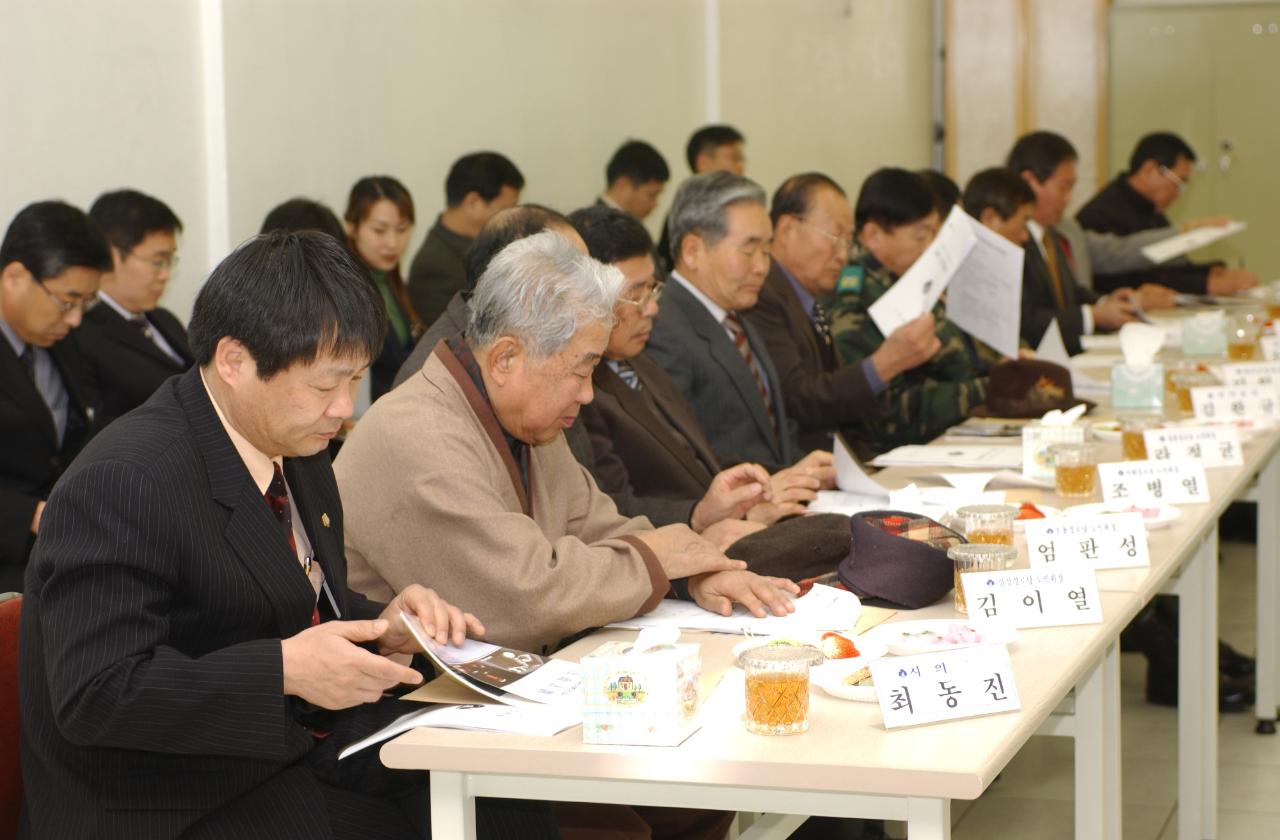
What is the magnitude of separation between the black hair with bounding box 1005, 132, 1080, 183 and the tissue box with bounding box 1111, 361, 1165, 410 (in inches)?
122

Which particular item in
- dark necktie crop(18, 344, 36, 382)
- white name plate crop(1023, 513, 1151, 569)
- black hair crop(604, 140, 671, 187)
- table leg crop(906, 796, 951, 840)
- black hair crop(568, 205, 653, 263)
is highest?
black hair crop(604, 140, 671, 187)

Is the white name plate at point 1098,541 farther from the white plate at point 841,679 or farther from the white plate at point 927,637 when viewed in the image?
the white plate at point 841,679

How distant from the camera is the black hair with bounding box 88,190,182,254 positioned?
4.17 m

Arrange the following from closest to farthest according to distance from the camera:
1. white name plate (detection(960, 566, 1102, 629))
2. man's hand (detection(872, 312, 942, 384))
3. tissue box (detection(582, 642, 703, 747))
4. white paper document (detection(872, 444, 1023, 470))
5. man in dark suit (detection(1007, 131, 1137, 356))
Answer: tissue box (detection(582, 642, 703, 747))
white name plate (detection(960, 566, 1102, 629))
white paper document (detection(872, 444, 1023, 470))
man's hand (detection(872, 312, 942, 384))
man in dark suit (detection(1007, 131, 1137, 356))

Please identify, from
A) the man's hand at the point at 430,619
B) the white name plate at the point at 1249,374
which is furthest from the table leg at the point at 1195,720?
the man's hand at the point at 430,619

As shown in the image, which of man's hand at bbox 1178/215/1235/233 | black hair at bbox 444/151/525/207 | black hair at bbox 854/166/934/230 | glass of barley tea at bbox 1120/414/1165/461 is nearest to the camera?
glass of barley tea at bbox 1120/414/1165/461

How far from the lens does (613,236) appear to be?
3.34 metres

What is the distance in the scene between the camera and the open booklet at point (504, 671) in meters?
2.00

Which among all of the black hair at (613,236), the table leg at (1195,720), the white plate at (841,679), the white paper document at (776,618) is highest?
the black hair at (613,236)

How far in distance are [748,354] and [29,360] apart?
1.79m

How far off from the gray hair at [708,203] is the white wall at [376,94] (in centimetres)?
145

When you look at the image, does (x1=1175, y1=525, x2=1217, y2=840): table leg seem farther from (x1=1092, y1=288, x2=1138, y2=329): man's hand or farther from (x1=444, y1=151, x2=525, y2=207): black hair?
(x1=1092, y1=288, x2=1138, y2=329): man's hand

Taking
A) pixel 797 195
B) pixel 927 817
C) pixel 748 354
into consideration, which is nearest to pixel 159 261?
pixel 748 354

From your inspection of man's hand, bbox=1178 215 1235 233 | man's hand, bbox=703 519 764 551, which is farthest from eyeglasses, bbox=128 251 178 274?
man's hand, bbox=1178 215 1235 233
